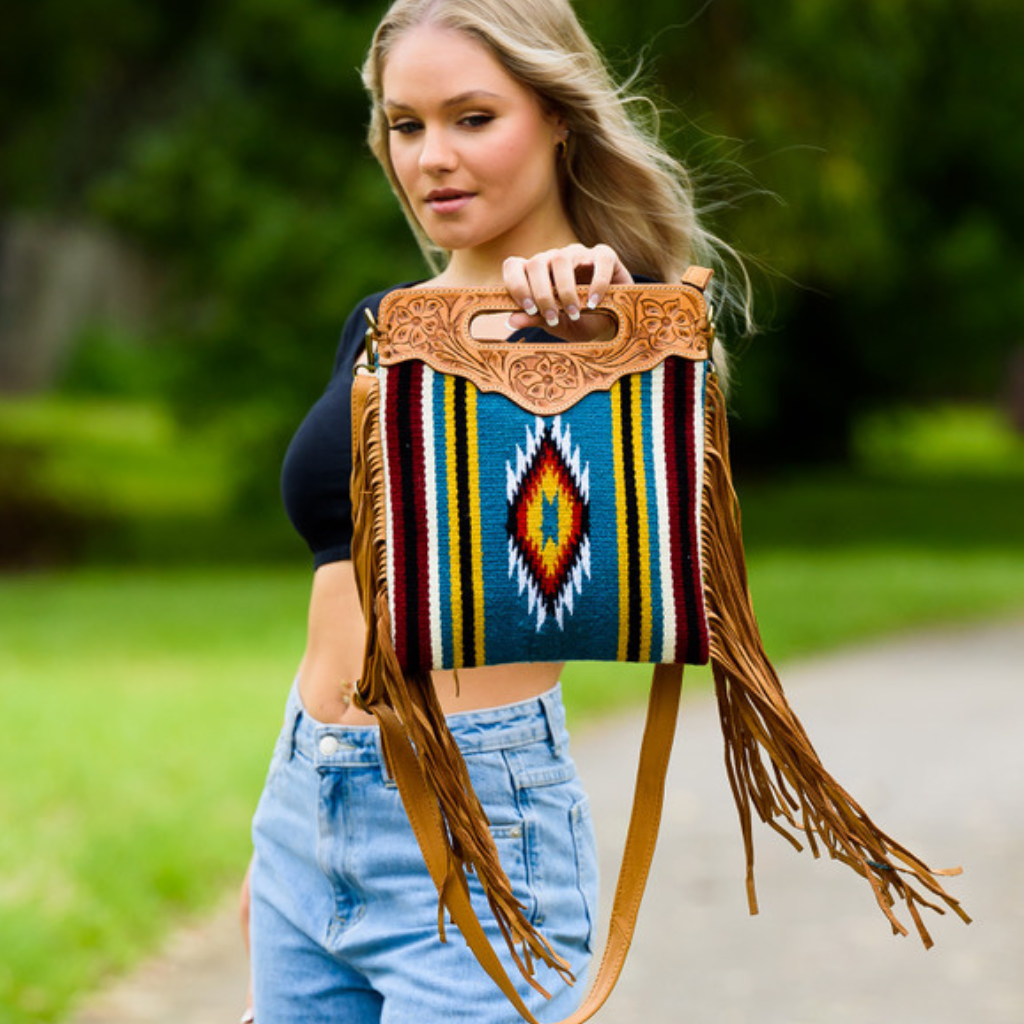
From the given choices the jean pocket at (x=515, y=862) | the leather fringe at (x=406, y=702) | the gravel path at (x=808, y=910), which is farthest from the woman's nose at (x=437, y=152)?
the gravel path at (x=808, y=910)

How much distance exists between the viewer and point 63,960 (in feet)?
15.8

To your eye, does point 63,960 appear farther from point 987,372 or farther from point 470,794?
point 987,372

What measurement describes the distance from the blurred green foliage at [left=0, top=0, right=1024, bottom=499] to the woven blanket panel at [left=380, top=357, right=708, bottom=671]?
8.88 meters

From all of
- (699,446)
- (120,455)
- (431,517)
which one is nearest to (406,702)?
(431,517)

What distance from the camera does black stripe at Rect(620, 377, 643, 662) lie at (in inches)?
71.9

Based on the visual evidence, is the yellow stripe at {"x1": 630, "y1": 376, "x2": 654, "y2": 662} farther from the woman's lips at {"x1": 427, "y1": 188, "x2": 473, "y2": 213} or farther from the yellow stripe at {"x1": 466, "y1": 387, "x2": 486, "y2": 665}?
the woman's lips at {"x1": 427, "y1": 188, "x2": 473, "y2": 213}

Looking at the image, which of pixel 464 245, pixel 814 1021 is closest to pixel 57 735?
pixel 814 1021

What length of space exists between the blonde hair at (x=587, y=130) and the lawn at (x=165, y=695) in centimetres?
305

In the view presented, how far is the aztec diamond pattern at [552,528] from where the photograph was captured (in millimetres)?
1824

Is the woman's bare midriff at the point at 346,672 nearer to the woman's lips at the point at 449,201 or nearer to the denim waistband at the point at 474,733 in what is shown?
the denim waistband at the point at 474,733

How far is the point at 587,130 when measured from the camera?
225 cm

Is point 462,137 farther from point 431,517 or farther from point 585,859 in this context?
point 585,859

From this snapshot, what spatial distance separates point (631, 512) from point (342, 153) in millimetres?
13920

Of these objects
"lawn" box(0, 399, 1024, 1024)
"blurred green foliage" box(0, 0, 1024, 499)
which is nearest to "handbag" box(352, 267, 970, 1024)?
→ "lawn" box(0, 399, 1024, 1024)
